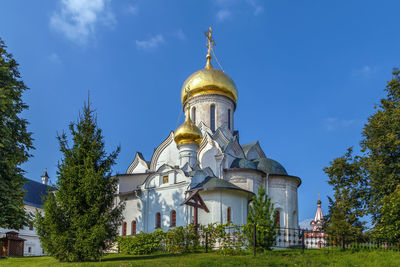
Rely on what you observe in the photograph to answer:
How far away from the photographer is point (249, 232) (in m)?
13.6

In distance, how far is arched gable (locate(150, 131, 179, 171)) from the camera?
2462cm

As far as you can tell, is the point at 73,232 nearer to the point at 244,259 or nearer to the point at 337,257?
the point at 244,259

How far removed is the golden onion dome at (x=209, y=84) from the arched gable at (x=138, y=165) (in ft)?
16.1

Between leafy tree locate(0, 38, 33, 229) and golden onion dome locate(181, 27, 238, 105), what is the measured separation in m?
13.5

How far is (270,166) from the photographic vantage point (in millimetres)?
22000

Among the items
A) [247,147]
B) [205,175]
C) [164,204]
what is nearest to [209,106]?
[247,147]

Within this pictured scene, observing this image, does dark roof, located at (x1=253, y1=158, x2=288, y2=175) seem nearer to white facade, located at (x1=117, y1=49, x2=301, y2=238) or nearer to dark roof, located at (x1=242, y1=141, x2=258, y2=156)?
white facade, located at (x1=117, y1=49, x2=301, y2=238)

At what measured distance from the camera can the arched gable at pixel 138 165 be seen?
2567 centimetres

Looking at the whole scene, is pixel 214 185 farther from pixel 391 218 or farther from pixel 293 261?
pixel 293 261

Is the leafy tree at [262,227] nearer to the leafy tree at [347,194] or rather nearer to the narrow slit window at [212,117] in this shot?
the leafy tree at [347,194]

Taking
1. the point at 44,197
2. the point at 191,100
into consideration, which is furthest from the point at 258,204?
the point at 191,100

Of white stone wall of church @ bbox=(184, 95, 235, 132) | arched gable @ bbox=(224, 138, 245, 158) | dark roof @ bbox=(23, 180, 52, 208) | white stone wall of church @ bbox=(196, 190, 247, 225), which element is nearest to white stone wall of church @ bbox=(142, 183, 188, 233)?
white stone wall of church @ bbox=(196, 190, 247, 225)

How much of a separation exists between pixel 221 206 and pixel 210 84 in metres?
9.79

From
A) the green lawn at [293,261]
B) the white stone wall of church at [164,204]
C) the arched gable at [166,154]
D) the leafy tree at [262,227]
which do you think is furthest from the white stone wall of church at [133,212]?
the green lawn at [293,261]
